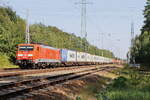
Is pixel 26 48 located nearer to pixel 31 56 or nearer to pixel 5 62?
pixel 31 56

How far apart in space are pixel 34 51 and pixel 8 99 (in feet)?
73.9

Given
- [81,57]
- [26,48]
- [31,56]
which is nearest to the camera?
[31,56]

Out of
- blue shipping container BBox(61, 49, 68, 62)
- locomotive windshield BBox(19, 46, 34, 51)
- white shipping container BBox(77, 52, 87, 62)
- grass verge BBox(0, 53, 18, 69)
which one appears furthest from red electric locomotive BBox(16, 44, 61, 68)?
white shipping container BBox(77, 52, 87, 62)

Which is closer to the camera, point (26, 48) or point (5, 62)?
point (26, 48)

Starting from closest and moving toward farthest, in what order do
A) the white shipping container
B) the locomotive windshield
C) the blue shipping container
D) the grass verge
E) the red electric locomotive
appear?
the red electric locomotive < the locomotive windshield < the grass verge < the blue shipping container < the white shipping container

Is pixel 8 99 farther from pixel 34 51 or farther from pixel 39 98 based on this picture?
pixel 34 51

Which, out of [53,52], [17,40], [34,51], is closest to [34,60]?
[34,51]

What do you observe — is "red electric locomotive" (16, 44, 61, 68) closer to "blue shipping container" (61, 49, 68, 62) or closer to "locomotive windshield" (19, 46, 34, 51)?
"locomotive windshield" (19, 46, 34, 51)

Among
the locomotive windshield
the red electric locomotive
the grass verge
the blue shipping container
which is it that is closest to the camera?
the red electric locomotive

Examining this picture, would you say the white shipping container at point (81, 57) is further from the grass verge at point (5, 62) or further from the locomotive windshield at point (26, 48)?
the locomotive windshield at point (26, 48)

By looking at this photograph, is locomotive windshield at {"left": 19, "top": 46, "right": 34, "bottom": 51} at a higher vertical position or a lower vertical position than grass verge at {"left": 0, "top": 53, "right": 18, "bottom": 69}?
higher

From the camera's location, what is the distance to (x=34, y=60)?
33.6 m

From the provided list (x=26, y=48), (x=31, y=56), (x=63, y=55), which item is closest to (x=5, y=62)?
(x=26, y=48)

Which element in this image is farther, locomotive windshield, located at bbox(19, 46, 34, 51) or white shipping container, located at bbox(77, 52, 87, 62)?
white shipping container, located at bbox(77, 52, 87, 62)
